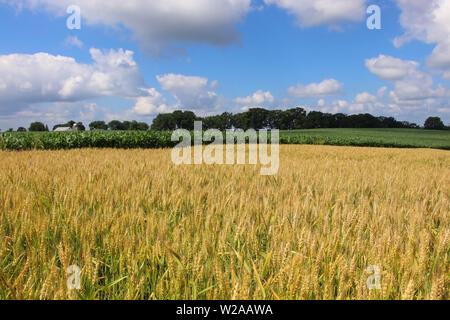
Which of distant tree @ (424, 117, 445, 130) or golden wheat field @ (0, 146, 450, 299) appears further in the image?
distant tree @ (424, 117, 445, 130)

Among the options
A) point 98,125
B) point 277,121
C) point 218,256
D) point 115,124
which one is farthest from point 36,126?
point 218,256

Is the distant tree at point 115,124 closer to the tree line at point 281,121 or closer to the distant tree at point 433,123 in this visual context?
the tree line at point 281,121

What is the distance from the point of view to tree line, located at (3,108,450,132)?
8257 centimetres

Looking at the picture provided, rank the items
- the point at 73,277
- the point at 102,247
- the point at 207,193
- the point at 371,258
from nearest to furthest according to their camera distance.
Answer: the point at 73,277
the point at 371,258
the point at 102,247
the point at 207,193

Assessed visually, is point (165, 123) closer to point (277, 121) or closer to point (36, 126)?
point (277, 121)

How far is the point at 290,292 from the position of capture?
1144 mm

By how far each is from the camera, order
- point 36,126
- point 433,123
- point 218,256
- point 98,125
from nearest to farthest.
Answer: point 218,256 → point 433,123 → point 36,126 → point 98,125

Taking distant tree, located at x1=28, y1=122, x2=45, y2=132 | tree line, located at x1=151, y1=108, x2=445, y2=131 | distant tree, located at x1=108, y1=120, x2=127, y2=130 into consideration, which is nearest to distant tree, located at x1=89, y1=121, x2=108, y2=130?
distant tree, located at x1=108, y1=120, x2=127, y2=130

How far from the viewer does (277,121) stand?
88062 millimetres

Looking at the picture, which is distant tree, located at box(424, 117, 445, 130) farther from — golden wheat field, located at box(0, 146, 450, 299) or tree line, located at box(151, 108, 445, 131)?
golden wheat field, located at box(0, 146, 450, 299)
